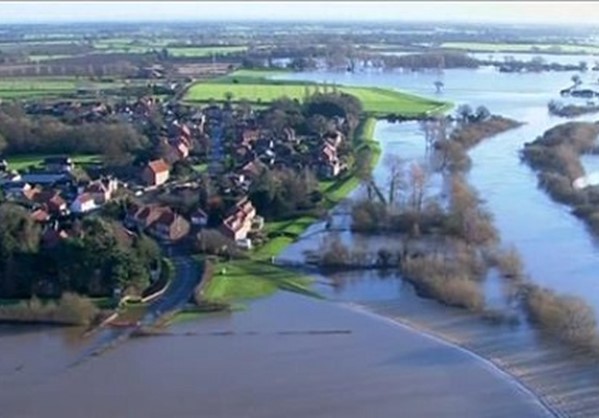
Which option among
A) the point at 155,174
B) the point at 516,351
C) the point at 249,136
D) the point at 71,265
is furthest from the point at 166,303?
the point at 249,136

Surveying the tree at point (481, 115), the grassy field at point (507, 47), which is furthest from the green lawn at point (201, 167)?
the grassy field at point (507, 47)

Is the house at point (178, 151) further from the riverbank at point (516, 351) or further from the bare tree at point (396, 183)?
the riverbank at point (516, 351)

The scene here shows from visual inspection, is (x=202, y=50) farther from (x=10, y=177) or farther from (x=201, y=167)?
(x=10, y=177)

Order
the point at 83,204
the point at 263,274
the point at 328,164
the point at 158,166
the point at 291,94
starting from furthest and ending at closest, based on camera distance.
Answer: the point at 291,94, the point at 328,164, the point at 158,166, the point at 83,204, the point at 263,274

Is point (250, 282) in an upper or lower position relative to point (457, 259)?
lower

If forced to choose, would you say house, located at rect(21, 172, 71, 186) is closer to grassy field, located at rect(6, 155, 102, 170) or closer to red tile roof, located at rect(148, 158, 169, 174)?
grassy field, located at rect(6, 155, 102, 170)

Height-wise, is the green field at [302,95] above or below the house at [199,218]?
above

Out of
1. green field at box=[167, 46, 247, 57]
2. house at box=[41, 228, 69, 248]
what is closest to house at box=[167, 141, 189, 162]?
house at box=[41, 228, 69, 248]
